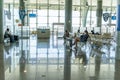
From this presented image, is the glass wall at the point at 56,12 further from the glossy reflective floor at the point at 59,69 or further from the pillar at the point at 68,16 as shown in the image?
the glossy reflective floor at the point at 59,69

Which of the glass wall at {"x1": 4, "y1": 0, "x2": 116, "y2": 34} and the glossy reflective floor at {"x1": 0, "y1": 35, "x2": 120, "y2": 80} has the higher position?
the glass wall at {"x1": 4, "y1": 0, "x2": 116, "y2": 34}

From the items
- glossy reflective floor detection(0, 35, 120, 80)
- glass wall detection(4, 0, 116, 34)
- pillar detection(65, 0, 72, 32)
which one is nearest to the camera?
glossy reflective floor detection(0, 35, 120, 80)

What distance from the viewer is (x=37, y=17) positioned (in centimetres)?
3772

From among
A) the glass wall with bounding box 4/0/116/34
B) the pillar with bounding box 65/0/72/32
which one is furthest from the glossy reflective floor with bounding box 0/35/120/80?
the glass wall with bounding box 4/0/116/34

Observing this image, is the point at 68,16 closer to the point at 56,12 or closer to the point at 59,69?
the point at 56,12

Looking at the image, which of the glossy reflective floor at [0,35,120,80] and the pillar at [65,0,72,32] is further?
the pillar at [65,0,72,32]

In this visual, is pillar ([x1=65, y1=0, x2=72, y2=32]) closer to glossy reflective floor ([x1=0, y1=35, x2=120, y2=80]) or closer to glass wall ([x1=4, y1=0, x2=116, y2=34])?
glass wall ([x1=4, y1=0, x2=116, y2=34])

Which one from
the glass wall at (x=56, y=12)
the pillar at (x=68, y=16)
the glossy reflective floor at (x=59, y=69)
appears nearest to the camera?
the glossy reflective floor at (x=59, y=69)

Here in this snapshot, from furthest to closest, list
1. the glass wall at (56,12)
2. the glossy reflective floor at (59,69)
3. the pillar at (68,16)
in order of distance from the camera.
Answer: the glass wall at (56,12)
the pillar at (68,16)
the glossy reflective floor at (59,69)

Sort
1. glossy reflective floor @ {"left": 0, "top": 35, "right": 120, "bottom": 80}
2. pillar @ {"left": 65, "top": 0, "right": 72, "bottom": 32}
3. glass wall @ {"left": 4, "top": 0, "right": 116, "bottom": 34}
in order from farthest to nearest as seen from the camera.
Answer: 1. glass wall @ {"left": 4, "top": 0, "right": 116, "bottom": 34}
2. pillar @ {"left": 65, "top": 0, "right": 72, "bottom": 32}
3. glossy reflective floor @ {"left": 0, "top": 35, "right": 120, "bottom": 80}

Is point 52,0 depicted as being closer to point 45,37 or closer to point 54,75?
point 45,37

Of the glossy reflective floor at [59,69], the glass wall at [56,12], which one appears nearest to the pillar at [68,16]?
the glass wall at [56,12]

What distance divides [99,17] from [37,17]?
10.5 m

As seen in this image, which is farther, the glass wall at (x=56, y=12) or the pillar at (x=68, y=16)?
the glass wall at (x=56, y=12)
